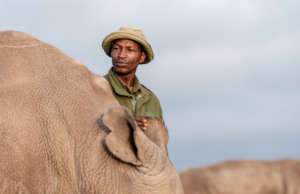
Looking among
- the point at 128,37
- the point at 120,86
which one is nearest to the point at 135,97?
the point at 120,86

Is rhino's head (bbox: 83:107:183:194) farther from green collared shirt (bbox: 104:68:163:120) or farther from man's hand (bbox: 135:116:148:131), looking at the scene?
green collared shirt (bbox: 104:68:163:120)

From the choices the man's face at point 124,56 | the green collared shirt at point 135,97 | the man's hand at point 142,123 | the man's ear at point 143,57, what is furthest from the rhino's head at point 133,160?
Result: the man's ear at point 143,57

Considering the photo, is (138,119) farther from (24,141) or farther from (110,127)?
(24,141)

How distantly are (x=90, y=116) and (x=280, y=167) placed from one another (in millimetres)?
17895

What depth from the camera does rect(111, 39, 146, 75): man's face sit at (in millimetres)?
6137

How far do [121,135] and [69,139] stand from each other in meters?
0.49

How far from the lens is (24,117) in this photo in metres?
4.44

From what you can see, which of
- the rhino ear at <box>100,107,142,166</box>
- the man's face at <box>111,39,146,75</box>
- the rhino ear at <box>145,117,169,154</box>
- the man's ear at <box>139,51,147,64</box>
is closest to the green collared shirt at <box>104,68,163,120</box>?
the man's face at <box>111,39,146,75</box>

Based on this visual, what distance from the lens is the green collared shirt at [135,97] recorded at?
5.73 m

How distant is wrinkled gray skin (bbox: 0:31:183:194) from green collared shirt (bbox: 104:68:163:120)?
3.04 ft

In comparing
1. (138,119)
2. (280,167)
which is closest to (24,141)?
(138,119)

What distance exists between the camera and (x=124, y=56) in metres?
6.15

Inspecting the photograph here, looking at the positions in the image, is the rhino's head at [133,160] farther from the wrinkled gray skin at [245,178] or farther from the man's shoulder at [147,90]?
the wrinkled gray skin at [245,178]

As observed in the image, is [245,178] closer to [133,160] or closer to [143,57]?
[143,57]
